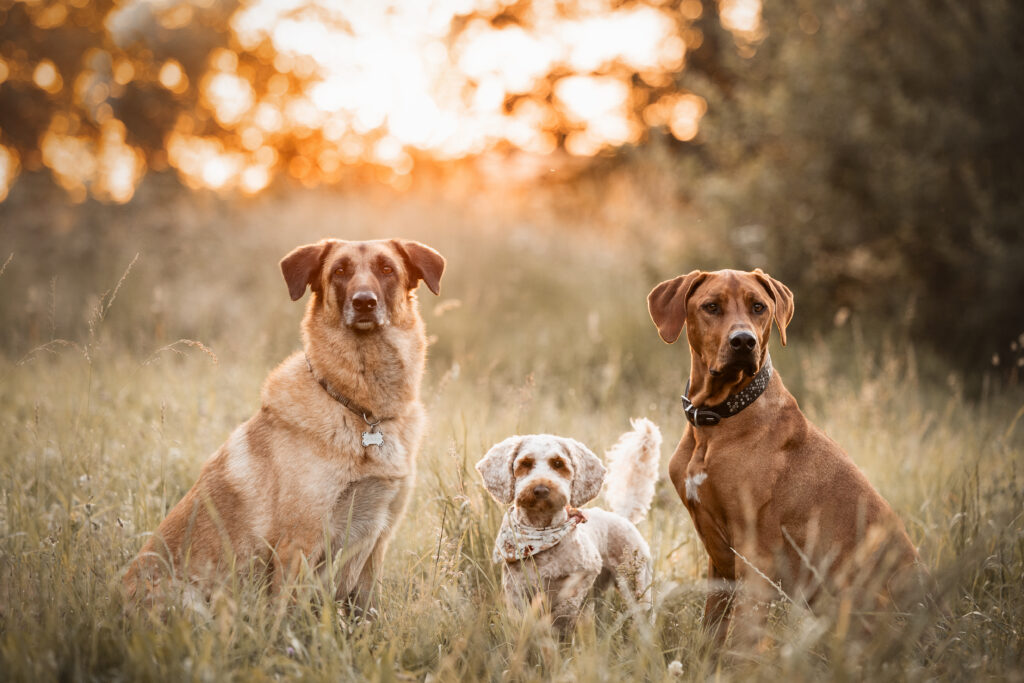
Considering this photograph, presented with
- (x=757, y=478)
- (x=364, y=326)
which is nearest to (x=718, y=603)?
(x=757, y=478)

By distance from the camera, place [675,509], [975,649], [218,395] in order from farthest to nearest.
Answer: [218,395]
[675,509]
[975,649]

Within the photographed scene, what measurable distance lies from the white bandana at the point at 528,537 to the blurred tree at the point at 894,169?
723 centimetres

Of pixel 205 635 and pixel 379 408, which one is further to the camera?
pixel 379 408

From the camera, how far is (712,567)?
11.1ft

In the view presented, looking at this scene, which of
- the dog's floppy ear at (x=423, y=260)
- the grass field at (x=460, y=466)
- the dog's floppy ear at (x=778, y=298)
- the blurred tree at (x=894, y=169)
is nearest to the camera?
the grass field at (x=460, y=466)

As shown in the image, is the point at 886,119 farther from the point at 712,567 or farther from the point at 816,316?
the point at 712,567

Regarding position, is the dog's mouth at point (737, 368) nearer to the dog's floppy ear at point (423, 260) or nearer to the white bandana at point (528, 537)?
the white bandana at point (528, 537)

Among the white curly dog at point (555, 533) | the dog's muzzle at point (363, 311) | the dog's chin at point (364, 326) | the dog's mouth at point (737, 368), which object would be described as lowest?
the white curly dog at point (555, 533)

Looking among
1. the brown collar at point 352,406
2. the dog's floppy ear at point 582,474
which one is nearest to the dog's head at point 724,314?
the dog's floppy ear at point 582,474

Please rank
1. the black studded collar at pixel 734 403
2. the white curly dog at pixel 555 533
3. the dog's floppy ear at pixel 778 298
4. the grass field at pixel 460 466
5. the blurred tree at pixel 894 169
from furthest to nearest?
the blurred tree at pixel 894 169 < the dog's floppy ear at pixel 778 298 < the black studded collar at pixel 734 403 < the white curly dog at pixel 555 533 < the grass field at pixel 460 466

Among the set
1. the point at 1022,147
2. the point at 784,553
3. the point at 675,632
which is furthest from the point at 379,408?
the point at 1022,147

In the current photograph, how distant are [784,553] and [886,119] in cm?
780

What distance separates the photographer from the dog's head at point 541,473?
3068mm

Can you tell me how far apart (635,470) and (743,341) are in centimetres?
100
